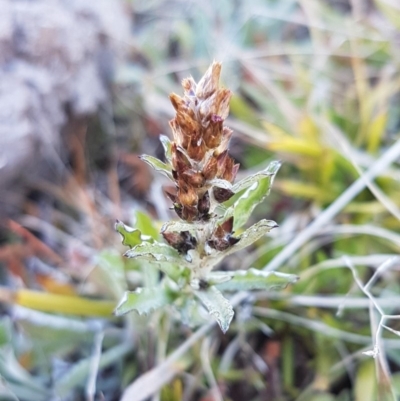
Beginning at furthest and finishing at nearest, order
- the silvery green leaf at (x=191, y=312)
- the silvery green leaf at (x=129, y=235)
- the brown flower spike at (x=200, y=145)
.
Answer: the silvery green leaf at (x=191, y=312)
the silvery green leaf at (x=129, y=235)
the brown flower spike at (x=200, y=145)

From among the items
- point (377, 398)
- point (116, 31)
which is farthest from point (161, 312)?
point (116, 31)

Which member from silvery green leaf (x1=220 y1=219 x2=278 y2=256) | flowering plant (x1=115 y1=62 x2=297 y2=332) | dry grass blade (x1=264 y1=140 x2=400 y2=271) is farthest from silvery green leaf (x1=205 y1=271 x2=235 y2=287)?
dry grass blade (x1=264 y1=140 x2=400 y2=271)

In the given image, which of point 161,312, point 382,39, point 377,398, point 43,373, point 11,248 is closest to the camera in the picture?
point 377,398

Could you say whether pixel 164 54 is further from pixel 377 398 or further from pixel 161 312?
pixel 377 398

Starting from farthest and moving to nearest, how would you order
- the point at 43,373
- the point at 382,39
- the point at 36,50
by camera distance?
the point at 382,39 → the point at 36,50 → the point at 43,373

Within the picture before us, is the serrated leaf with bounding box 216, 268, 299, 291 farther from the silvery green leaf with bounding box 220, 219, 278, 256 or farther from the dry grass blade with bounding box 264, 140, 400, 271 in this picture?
the dry grass blade with bounding box 264, 140, 400, 271

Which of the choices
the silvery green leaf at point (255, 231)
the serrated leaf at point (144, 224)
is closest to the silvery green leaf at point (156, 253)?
the silvery green leaf at point (255, 231)

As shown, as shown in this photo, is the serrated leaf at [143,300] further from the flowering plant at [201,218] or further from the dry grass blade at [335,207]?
the dry grass blade at [335,207]

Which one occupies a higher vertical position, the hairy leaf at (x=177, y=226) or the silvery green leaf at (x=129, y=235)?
the hairy leaf at (x=177, y=226)

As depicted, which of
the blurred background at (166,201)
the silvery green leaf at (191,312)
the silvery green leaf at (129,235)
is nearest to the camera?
the silvery green leaf at (129,235)
